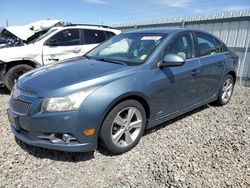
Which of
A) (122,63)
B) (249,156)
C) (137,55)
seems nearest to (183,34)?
(137,55)

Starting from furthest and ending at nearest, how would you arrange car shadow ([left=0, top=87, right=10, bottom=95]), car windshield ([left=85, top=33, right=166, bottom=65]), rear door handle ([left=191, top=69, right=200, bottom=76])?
1. car shadow ([left=0, top=87, right=10, bottom=95])
2. rear door handle ([left=191, top=69, right=200, bottom=76])
3. car windshield ([left=85, top=33, right=166, bottom=65])

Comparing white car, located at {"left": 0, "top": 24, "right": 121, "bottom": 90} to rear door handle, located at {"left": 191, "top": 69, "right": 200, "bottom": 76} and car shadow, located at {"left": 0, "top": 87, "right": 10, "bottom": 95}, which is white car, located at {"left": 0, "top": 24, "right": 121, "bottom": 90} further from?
rear door handle, located at {"left": 191, "top": 69, "right": 200, "bottom": 76}

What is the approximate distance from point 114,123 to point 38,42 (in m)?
4.21

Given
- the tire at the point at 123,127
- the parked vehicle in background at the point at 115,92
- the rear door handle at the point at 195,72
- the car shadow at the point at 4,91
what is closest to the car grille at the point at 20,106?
the parked vehicle in background at the point at 115,92

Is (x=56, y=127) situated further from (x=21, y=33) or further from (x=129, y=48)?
(x=21, y=33)

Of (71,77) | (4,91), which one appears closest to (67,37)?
(4,91)

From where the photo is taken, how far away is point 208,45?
4.42m

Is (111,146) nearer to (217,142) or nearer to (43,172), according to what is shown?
(43,172)

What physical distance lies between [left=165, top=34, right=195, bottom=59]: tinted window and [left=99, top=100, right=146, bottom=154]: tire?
1060 mm

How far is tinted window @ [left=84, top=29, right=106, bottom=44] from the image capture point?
6.83 m

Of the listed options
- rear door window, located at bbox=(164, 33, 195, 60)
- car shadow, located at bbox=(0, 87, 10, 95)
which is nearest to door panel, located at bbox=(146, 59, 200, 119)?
rear door window, located at bbox=(164, 33, 195, 60)

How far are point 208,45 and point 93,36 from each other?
3.69 m

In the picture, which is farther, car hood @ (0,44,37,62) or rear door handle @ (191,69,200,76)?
car hood @ (0,44,37,62)

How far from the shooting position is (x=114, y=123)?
9.54ft
